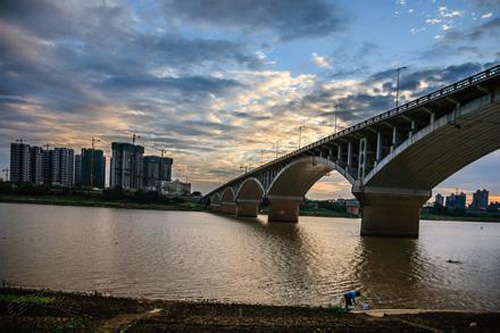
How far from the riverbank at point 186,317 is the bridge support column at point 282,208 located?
77972 mm

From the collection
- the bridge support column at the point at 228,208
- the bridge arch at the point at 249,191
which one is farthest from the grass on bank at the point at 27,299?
the bridge support column at the point at 228,208

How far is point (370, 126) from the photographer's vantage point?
47.5m

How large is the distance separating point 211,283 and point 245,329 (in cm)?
1052

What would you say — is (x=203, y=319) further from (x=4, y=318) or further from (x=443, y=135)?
(x=443, y=135)

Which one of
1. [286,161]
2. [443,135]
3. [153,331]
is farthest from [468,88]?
[286,161]

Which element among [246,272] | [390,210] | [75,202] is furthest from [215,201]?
[246,272]

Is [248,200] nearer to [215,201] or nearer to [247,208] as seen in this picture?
[247,208]

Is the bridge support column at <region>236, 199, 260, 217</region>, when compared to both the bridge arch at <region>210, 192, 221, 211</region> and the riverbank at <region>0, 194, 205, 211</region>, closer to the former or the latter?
the riverbank at <region>0, 194, 205, 211</region>

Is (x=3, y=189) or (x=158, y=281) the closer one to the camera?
(x=158, y=281)

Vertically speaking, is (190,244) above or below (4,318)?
→ below

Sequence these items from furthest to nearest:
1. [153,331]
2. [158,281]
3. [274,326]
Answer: [158,281] → [274,326] → [153,331]

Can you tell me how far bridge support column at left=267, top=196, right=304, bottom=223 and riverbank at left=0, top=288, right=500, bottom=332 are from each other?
78.0 m

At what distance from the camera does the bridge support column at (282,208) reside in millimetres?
93688

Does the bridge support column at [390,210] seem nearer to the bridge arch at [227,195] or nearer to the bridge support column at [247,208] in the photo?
the bridge support column at [247,208]
